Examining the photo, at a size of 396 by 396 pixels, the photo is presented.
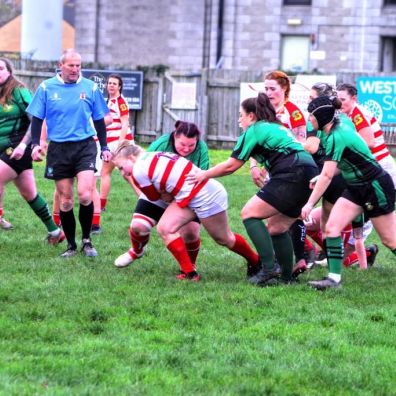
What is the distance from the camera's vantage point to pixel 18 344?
5.90 meters

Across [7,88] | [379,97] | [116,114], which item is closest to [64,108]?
[7,88]

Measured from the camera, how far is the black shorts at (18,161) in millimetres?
9547

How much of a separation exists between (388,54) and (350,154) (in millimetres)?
27135

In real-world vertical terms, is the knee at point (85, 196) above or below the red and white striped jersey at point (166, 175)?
below

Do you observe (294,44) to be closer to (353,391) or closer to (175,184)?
(175,184)

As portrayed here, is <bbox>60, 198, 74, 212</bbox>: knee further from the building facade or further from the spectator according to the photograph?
the building facade

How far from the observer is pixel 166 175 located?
25.6ft

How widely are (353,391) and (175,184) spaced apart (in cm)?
Answer: 305

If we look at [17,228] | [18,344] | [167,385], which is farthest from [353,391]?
[17,228]

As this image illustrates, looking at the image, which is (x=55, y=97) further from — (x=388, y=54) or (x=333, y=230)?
(x=388, y=54)

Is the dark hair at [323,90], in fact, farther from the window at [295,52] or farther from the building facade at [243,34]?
the window at [295,52]

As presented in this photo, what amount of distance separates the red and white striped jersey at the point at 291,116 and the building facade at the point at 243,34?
23.5m

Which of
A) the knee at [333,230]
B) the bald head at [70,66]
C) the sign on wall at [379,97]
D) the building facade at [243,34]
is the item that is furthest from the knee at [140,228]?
the building facade at [243,34]

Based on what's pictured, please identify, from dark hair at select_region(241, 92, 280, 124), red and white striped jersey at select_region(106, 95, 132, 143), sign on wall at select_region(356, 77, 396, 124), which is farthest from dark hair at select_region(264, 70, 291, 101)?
sign on wall at select_region(356, 77, 396, 124)
